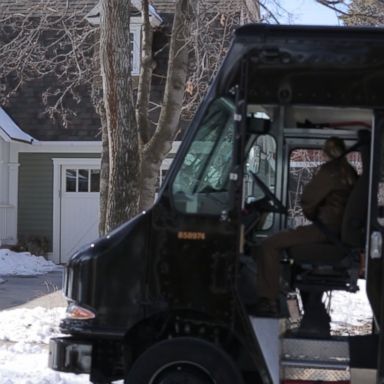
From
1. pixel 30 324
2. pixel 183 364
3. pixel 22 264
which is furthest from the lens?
pixel 22 264

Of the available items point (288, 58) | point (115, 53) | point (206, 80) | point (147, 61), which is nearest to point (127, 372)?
point (288, 58)

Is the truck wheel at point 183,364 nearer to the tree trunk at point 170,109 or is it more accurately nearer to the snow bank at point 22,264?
the tree trunk at point 170,109

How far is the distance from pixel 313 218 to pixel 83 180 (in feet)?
40.4

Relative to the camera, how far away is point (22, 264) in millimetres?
15344

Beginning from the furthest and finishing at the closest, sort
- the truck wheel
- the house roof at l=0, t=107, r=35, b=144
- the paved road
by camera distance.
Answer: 1. the house roof at l=0, t=107, r=35, b=144
2. the paved road
3. the truck wheel

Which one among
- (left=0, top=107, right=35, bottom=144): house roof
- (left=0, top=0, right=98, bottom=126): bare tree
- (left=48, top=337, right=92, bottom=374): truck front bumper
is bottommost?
(left=48, top=337, right=92, bottom=374): truck front bumper

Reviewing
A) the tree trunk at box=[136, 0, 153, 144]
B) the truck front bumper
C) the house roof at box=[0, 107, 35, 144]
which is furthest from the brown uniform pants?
the house roof at box=[0, 107, 35, 144]

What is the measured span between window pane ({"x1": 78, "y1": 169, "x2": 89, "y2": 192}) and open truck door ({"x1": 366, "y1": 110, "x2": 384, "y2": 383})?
12801 millimetres

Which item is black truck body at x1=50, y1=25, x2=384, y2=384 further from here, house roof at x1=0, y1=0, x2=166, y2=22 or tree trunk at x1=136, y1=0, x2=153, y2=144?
house roof at x1=0, y1=0, x2=166, y2=22

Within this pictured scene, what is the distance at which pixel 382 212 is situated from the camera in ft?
16.1

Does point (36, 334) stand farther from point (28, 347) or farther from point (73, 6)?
point (73, 6)

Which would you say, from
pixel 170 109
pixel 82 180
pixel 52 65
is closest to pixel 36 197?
pixel 82 180

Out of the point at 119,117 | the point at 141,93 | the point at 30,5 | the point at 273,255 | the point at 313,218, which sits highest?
the point at 30,5

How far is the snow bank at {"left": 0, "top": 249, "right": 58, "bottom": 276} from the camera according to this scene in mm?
14820
